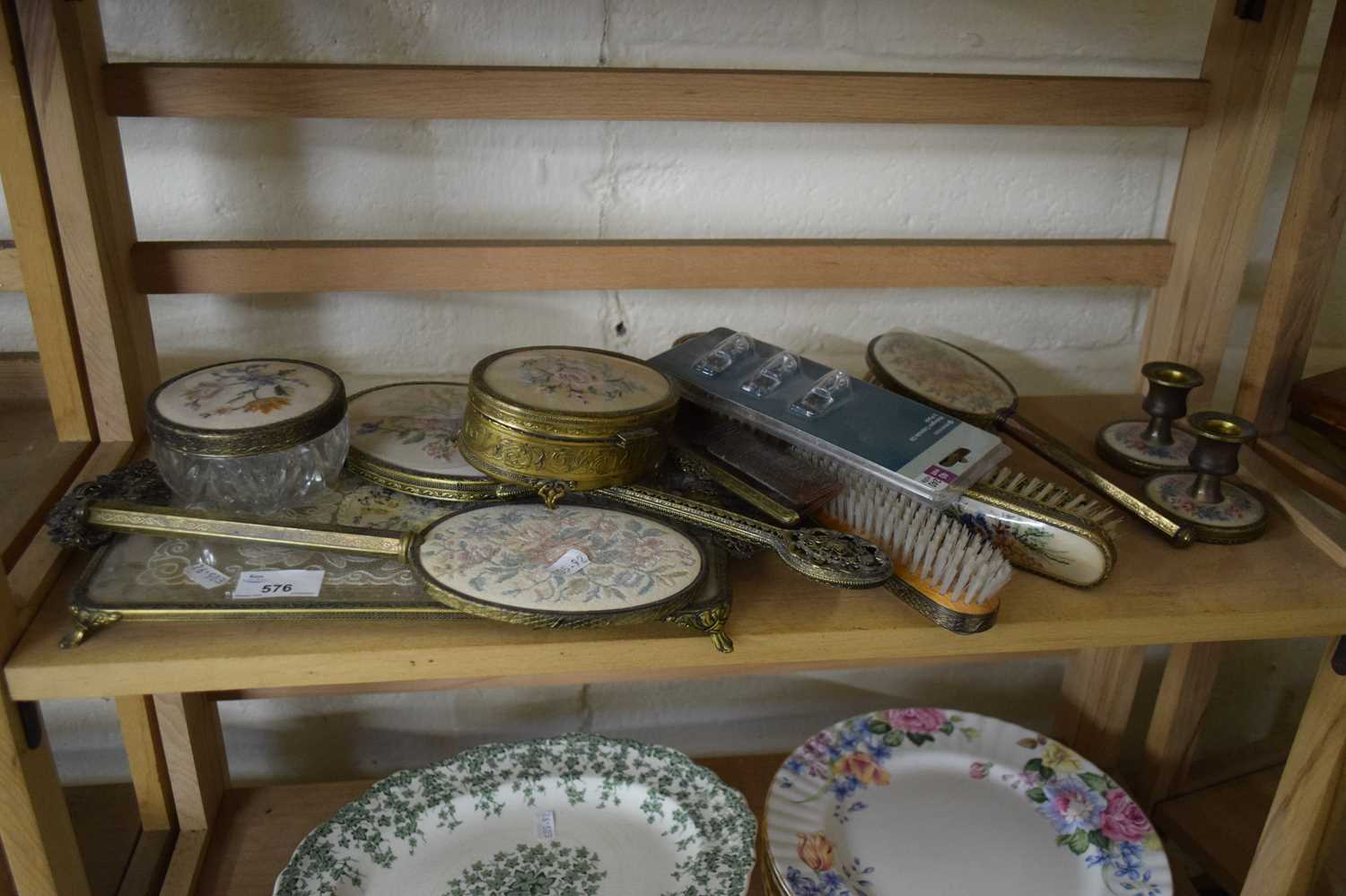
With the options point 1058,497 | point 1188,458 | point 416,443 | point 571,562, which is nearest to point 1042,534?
point 1058,497

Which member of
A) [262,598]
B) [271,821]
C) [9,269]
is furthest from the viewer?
[271,821]

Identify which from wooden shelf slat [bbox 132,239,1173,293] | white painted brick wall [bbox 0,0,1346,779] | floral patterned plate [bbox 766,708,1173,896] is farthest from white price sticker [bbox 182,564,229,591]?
floral patterned plate [bbox 766,708,1173,896]

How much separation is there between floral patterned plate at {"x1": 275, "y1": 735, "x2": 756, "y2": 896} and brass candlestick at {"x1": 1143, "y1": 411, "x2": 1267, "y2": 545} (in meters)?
0.37

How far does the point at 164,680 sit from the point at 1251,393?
0.77 metres

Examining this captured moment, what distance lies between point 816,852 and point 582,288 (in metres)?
0.45

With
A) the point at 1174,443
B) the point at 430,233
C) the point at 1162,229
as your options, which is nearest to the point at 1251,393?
the point at 1174,443

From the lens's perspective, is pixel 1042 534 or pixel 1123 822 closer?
pixel 1042 534

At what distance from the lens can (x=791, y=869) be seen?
78 centimetres

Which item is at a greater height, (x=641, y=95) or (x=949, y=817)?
(x=641, y=95)

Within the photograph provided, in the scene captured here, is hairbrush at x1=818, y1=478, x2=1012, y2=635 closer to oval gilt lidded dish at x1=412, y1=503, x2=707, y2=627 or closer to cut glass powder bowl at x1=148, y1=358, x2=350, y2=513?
oval gilt lidded dish at x1=412, y1=503, x2=707, y2=627

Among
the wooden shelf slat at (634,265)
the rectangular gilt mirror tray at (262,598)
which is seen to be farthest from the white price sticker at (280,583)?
the wooden shelf slat at (634,265)

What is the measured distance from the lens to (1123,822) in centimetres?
85

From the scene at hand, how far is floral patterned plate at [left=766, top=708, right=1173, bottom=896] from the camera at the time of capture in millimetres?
802

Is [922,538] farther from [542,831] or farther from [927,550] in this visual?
[542,831]
